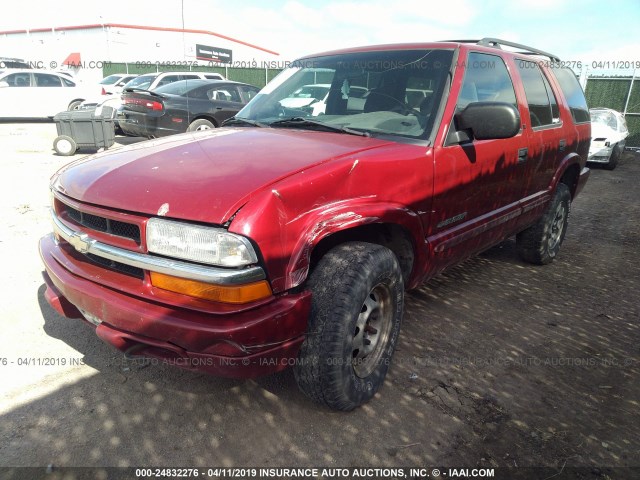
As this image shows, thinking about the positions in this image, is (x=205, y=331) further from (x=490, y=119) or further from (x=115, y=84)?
(x=115, y=84)

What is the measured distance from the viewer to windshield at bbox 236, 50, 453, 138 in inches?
110

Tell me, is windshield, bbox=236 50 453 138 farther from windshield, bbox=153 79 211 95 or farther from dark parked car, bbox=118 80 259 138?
windshield, bbox=153 79 211 95

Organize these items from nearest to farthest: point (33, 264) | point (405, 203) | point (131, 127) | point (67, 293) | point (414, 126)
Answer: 1. point (67, 293)
2. point (405, 203)
3. point (414, 126)
4. point (33, 264)
5. point (131, 127)

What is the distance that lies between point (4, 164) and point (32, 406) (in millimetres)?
7365

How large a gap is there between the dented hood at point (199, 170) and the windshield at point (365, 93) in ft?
1.00

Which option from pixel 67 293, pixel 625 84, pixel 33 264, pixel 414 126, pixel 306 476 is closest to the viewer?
pixel 306 476

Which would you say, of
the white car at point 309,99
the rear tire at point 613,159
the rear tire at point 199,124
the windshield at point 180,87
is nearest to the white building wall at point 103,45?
the windshield at point 180,87

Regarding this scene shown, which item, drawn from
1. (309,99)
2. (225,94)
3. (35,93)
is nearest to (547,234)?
(309,99)

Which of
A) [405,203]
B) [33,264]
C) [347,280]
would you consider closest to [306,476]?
[347,280]

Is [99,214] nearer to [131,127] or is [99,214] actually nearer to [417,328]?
[417,328]

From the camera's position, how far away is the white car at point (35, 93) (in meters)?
13.8

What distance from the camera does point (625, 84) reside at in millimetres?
15914

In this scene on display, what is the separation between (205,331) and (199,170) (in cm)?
76

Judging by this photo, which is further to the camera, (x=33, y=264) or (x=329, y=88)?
(x=33, y=264)
